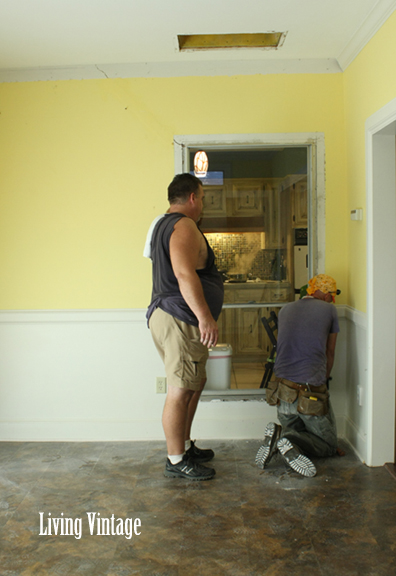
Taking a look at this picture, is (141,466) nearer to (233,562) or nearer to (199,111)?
(233,562)

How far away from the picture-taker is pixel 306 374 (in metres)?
2.90

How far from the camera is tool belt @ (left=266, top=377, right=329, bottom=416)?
9.33ft

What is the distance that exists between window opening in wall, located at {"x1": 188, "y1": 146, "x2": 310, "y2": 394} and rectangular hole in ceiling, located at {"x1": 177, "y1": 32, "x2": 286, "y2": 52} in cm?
61

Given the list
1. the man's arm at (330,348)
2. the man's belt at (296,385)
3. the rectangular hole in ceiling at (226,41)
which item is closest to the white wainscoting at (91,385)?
the man's arm at (330,348)

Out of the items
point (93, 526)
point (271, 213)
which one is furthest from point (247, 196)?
point (93, 526)

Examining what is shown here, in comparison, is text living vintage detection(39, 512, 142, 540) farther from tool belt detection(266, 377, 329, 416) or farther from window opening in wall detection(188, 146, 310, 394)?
window opening in wall detection(188, 146, 310, 394)

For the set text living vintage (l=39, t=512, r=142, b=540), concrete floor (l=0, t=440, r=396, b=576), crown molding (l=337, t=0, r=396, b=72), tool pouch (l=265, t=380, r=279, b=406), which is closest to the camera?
concrete floor (l=0, t=440, r=396, b=576)

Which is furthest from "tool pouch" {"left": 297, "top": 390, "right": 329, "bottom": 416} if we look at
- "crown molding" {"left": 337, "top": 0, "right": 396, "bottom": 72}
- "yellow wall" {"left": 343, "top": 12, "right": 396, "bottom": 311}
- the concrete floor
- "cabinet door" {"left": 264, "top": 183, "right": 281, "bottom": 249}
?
"crown molding" {"left": 337, "top": 0, "right": 396, "bottom": 72}

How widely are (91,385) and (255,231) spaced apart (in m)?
1.49

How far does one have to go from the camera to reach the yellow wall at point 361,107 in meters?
2.50

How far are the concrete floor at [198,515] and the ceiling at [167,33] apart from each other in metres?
2.38

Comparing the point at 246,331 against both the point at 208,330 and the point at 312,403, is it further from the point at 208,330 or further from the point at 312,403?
the point at 208,330

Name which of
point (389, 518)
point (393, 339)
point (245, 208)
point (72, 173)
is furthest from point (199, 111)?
point (389, 518)

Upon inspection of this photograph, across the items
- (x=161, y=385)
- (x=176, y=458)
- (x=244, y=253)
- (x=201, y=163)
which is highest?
(x=201, y=163)
